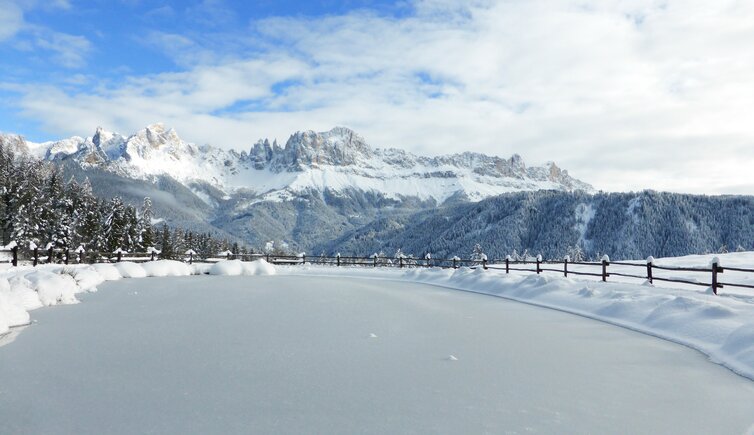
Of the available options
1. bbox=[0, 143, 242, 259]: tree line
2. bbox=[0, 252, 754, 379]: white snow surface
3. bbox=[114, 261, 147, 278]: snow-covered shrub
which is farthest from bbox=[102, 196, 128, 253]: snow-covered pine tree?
bbox=[0, 252, 754, 379]: white snow surface

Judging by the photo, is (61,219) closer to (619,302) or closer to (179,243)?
(179,243)

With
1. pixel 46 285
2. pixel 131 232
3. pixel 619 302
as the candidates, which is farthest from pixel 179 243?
pixel 619 302

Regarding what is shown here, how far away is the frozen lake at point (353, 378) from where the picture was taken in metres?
5.34

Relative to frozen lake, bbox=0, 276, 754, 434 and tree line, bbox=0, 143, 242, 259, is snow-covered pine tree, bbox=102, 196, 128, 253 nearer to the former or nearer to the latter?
tree line, bbox=0, 143, 242, 259

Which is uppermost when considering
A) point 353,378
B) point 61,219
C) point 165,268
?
point 61,219

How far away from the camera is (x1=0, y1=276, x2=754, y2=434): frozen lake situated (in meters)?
5.34

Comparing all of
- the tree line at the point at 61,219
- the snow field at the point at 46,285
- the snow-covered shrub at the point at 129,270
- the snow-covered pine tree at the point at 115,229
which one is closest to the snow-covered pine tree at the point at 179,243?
the tree line at the point at 61,219

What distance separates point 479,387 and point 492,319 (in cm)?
702

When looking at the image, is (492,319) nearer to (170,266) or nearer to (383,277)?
(383,277)

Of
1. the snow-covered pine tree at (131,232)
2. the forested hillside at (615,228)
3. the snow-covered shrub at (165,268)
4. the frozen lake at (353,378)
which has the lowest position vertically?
the snow-covered shrub at (165,268)

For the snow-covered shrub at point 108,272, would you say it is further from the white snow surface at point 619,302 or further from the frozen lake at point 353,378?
the frozen lake at point 353,378

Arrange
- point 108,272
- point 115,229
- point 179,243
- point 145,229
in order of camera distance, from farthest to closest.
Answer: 1. point 179,243
2. point 145,229
3. point 115,229
4. point 108,272

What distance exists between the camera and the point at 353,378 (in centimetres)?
707

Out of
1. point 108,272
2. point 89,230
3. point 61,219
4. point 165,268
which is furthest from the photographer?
point 89,230
